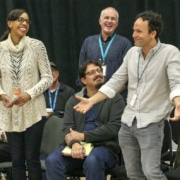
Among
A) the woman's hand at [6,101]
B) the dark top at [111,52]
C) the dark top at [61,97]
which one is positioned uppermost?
the dark top at [111,52]

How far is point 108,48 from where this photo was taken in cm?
490

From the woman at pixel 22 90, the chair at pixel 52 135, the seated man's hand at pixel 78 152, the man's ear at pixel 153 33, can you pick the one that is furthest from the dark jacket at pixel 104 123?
the man's ear at pixel 153 33

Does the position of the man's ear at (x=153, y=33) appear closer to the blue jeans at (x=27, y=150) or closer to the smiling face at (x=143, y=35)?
the smiling face at (x=143, y=35)

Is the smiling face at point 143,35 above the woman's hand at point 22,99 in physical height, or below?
above

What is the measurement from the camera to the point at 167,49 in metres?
3.28

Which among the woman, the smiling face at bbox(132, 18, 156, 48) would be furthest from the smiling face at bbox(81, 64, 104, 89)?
the smiling face at bbox(132, 18, 156, 48)

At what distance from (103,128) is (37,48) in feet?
2.93

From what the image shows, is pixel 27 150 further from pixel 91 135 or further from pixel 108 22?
pixel 108 22

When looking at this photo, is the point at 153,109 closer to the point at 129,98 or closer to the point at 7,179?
the point at 129,98

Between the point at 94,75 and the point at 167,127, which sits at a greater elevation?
the point at 94,75

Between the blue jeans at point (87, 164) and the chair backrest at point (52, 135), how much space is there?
47 cm

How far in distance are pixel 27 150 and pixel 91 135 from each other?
559mm

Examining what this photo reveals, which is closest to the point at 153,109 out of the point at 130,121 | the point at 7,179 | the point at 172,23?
the point at 130,121

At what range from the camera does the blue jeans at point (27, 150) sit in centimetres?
394
